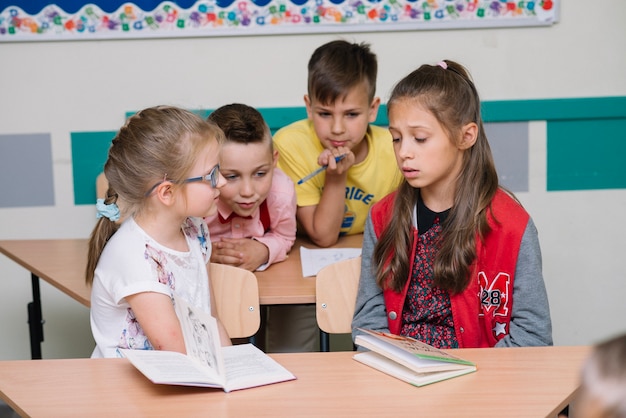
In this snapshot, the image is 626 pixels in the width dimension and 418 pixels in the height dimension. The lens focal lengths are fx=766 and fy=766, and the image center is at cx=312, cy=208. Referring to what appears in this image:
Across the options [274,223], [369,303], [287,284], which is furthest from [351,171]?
[369,303]

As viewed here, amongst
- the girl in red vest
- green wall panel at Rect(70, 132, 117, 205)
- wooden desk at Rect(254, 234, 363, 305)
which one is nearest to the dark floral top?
the girl in red vest

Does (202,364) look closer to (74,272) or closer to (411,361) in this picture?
(411,361)

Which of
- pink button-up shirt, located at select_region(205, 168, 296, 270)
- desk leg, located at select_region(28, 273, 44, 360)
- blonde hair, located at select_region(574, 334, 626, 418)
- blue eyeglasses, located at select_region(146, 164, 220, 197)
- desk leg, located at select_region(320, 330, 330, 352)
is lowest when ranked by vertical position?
desk leg, located at select_region(28, 273, 44, 360)

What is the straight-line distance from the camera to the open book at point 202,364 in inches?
52.6

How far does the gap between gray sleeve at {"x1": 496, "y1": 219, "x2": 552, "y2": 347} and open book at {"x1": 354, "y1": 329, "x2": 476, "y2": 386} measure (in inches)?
15.7

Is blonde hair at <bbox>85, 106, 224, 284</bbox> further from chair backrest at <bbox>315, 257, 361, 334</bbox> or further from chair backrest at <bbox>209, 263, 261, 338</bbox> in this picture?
chair backrest at <bbox>315, 257, 361, 334</bbox>

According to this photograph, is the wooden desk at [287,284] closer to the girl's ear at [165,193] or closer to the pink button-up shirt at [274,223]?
the pink button-up shirt at [274,223]

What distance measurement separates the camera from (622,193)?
10.8 ft

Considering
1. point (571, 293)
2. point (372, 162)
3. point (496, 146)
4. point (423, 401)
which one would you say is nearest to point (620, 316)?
point (571, 293)

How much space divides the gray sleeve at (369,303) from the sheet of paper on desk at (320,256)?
243 millimetres

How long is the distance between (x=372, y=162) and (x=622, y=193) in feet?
4.48

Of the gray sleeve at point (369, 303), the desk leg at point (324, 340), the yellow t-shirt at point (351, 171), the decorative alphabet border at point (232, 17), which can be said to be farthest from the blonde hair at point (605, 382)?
the decorative alphabet border at point (232, 17)

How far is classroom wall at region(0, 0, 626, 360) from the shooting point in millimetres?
3047

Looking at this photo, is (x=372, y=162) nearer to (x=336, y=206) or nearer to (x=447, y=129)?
(x=336, y=206)
